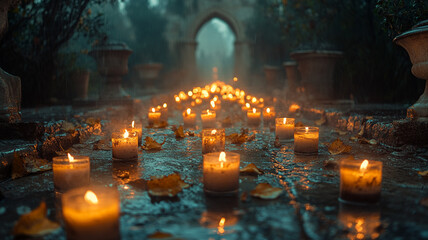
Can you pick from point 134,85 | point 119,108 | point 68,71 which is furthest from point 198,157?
point 134,85

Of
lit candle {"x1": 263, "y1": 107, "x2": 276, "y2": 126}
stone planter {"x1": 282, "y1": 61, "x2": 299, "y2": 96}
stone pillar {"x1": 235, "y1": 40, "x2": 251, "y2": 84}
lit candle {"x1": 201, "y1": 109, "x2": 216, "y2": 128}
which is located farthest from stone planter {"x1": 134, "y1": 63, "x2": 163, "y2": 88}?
lit candle {"x1": 201, "y1": 109, "x2": 216, "y2": 128}

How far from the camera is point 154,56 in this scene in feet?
69.6

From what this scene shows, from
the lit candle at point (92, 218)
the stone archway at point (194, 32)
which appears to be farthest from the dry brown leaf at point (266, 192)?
the stone archway at point (194, 32)

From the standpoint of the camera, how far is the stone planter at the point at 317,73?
21.7ft

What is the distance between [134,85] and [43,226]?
55.3 ft

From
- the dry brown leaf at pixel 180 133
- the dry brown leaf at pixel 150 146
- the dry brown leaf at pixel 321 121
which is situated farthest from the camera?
the dry brown leaf at pixel 321 121

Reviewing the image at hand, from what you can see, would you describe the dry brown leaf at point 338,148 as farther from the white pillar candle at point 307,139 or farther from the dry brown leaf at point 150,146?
the dry brown leaf at point 150,146

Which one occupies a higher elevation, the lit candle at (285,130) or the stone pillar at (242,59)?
the stone pillar at (242,59)

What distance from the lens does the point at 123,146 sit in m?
2.70

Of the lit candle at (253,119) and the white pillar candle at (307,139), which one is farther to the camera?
the lit candle at (253,119)

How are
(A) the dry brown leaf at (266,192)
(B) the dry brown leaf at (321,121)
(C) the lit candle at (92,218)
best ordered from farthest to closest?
(B) the dry brown leaf at (321,121)
(A) the dry brown leaf at (266,192)
(C) the lit candle at (92,218)

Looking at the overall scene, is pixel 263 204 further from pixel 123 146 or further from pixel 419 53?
pixel 419 53

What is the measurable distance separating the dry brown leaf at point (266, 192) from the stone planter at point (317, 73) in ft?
16.8

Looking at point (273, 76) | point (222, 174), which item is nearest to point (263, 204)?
point (222, 174)
